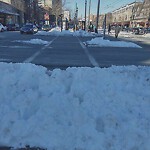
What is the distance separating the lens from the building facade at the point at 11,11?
75.6m

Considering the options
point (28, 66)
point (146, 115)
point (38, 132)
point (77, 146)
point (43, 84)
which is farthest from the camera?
point (28, 66)

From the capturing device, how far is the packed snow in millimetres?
4973

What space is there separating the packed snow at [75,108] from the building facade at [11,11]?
66410 mm

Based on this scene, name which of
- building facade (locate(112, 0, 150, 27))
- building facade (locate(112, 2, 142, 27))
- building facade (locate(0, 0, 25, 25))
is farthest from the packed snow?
building facade (locate(112, 2, 142, 27))

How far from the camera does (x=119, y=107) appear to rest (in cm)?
565

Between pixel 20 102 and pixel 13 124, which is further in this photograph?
pixel 20 102

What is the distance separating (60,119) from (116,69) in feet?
6.83

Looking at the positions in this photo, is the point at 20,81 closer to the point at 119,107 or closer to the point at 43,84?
the point at 43,84

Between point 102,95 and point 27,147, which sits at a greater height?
point 102,95

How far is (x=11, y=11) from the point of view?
276 ft

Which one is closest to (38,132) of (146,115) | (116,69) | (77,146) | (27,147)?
(27,147)

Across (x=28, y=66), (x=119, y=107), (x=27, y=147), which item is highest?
(x=28, y=66)

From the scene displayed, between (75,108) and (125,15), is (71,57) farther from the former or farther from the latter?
(125,15)

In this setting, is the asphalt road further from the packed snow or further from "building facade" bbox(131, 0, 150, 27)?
"building facade" bbox(131, 0, 150, 27)
